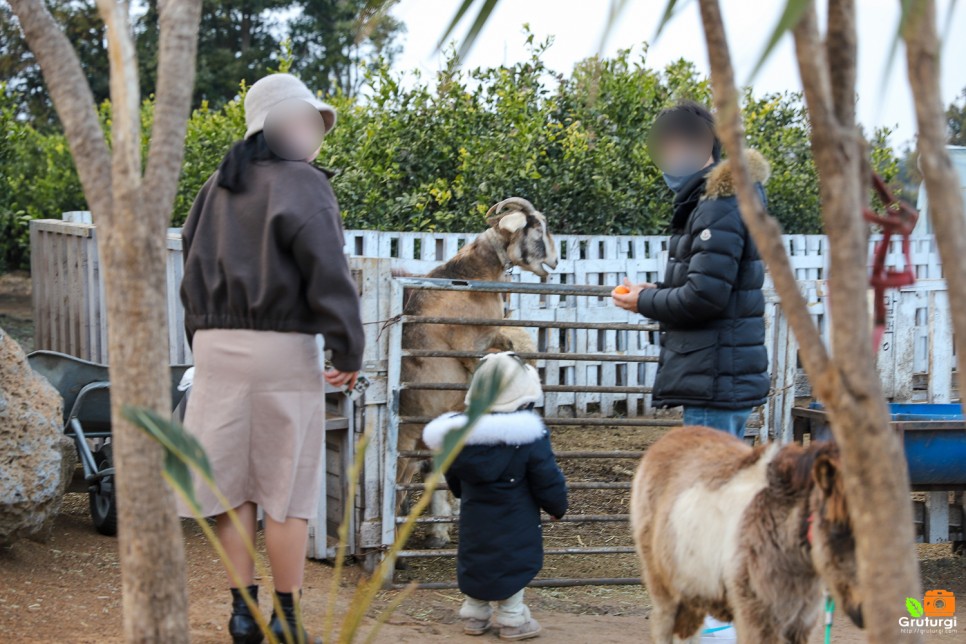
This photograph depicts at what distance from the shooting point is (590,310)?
33.9 ft

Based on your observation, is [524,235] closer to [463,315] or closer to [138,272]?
[463,315]

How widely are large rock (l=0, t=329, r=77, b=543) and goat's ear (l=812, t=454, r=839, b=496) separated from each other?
3511 mm

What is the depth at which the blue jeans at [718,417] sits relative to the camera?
4031 millimetres

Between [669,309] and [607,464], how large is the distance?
3.97 metres

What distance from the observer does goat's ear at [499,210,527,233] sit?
6.25 meters

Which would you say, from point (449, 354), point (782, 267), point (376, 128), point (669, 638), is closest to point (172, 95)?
point (782, 267)

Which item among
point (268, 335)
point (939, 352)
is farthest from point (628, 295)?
point (939, 352)

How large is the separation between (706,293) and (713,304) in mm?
53

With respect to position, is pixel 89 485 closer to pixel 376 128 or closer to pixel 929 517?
pixel 929 517

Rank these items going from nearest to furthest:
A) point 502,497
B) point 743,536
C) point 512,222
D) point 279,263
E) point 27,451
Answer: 1. point 743,536
2. point 279,263
3. point 502,497
4. point 27,451
5. point 512,222

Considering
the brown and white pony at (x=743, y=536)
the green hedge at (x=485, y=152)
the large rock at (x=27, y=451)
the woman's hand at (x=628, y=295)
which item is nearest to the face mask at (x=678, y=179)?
the woman's hand at (x=628, y=295)

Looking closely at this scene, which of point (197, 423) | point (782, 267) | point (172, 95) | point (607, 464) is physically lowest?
point (607, 464)

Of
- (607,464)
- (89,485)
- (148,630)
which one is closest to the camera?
(148,630)

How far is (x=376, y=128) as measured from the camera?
980cm
